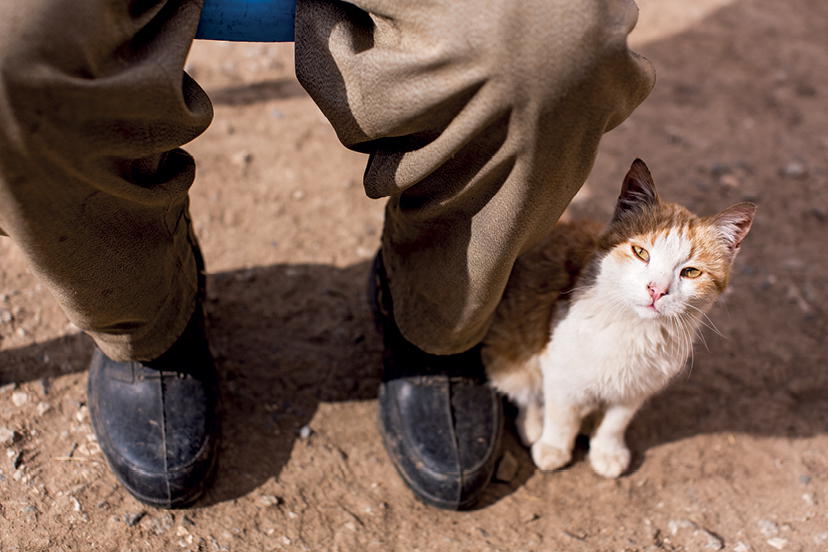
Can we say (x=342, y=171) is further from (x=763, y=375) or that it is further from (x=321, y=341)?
(x=763, y=375)

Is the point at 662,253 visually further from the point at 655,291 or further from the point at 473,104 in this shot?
the point at 473,104

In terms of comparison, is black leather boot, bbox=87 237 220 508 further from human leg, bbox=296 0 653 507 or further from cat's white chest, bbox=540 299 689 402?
cat's white chest, bbox=540 299 689 402

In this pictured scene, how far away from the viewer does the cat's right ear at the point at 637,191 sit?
65.5 inches

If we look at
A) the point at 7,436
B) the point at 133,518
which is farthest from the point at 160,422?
the point at 7,436

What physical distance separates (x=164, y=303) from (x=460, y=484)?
0.73 meters

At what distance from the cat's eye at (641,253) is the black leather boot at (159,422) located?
963mm

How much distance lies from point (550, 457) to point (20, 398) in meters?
1.23

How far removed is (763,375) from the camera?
2.16 m

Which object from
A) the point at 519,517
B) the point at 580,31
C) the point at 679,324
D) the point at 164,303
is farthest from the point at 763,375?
the point at 164,303

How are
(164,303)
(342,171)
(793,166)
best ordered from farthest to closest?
1. (793,166)
2. (342,171)
3. (164,303)

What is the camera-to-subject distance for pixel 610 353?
1687 millimetres

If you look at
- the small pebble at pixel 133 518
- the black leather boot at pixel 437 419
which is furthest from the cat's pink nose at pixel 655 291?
the small pebble at pixel 133 518

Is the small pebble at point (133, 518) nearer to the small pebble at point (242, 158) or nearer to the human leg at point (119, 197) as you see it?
the human leg at point (119, 197)

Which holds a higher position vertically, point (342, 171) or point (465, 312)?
point (465, 312)
